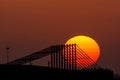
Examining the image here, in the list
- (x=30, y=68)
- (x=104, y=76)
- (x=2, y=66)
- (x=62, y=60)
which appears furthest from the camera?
(x=104, y=76)

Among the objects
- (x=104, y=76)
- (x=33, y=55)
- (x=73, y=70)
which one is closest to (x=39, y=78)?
(x=73, y=70)

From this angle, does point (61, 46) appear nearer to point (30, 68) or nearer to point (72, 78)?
point (72, 78)

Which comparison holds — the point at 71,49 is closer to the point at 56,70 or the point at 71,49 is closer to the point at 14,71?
the point at 56,70

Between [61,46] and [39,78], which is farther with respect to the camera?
[61,46]

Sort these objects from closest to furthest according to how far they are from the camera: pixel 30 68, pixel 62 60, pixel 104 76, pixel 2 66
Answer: pixel 2 66
pixel 30 68
pixel 62 60
pixel 104 76

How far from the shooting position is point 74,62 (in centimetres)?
12681

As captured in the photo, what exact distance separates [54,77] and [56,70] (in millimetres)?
1525

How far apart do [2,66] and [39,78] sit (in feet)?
44.3

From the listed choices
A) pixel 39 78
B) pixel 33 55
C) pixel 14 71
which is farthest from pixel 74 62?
pixel 14 71

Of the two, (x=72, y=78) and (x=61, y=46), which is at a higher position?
(x=61, y=46)

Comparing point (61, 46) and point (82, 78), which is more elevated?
point (61, 46)

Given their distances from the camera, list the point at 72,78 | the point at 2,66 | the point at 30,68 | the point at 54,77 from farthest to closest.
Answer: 1. the point at 72,78
2. the point at 54,77
3. the point at 30,68
4. the point at 2,66

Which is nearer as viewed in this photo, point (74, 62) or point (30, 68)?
point (30, 68)

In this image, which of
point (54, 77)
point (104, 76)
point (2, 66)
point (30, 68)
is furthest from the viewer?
point (104, 76)
